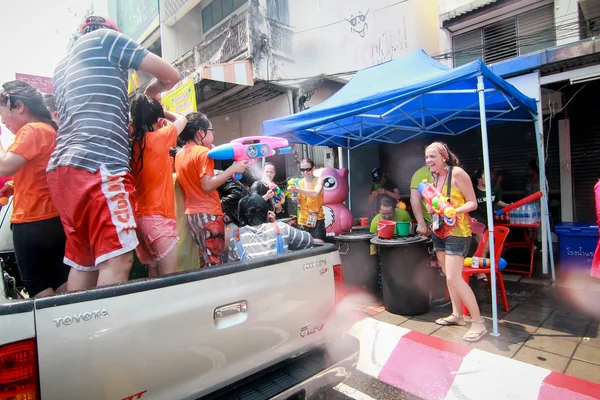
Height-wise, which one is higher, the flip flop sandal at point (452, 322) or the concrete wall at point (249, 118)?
the concrete wall at point (249, 118)

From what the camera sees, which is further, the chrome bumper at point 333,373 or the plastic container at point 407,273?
the plastic container at point 407,273

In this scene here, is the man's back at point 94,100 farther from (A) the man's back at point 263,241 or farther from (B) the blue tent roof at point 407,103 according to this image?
(B) the blue tent roof at point 407,103

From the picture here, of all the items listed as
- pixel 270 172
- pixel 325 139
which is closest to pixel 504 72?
pixel 325 139

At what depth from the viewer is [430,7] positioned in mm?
9719

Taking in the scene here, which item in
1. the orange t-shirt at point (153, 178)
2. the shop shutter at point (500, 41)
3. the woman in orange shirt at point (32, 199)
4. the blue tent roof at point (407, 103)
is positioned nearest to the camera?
the woman in orange shirt at point (32, 199)

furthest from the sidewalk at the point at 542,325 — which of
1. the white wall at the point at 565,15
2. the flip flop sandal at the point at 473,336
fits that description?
the white wall at the point at 565,15

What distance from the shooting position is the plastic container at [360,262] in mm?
4664

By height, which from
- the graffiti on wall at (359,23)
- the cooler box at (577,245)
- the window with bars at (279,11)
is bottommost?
the cooler box at (577,245)

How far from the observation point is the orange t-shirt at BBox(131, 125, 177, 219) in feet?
7.00

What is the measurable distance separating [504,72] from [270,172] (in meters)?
4.39

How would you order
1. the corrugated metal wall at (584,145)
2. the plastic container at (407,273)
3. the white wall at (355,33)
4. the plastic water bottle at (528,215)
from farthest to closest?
the white wall at (355,33) → the corrugated metal wall at (584,145) → the plastic water bottle at (528,215) → the plastic container at (407,273)

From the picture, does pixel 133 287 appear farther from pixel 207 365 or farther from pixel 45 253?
pixel 45 253

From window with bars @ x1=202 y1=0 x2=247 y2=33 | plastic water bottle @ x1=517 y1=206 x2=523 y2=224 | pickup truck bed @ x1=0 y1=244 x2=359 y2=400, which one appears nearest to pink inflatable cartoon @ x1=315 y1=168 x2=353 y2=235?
plastic water bottle @ x1=517 y1=206 x2=523 y2=224

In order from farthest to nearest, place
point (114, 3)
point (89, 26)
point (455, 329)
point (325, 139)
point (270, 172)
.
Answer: point (114, 3)
point (325, 139)
point (270, 172)
point (455, 329)
point (89, 26)
